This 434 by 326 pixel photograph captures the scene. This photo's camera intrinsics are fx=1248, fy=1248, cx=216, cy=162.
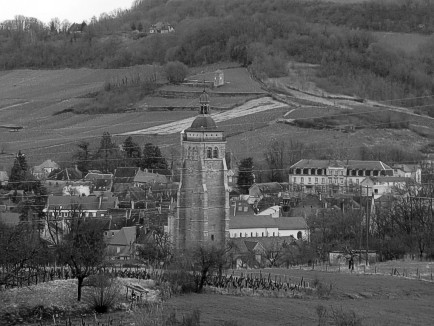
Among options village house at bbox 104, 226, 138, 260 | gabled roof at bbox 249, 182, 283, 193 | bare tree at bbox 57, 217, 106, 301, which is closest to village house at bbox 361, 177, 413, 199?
gabled roof at bbox 249, 182, 283, 193

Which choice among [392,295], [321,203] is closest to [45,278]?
[392,295]

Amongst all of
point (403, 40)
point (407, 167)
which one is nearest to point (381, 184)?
point (407, 167)

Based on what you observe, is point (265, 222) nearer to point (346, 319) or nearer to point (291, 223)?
point (291, 223)

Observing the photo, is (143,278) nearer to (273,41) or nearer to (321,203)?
(321,203)

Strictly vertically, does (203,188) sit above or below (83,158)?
below

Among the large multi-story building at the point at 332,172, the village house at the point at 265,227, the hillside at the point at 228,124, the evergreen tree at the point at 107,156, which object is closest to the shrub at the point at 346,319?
the village house at the point at 265,227

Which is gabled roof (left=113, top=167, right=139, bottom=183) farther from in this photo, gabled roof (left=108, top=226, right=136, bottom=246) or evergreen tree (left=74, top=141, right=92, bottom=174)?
gabled roof (left=108, top=226, right=136, bottom=246)

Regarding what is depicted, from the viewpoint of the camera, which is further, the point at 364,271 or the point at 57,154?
the point at 57,154
